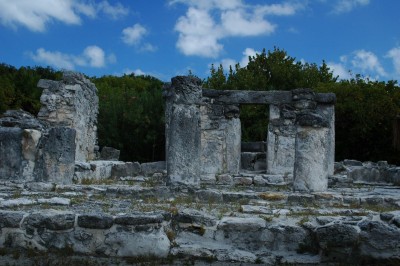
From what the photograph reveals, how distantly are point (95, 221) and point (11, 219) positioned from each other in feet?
3.58

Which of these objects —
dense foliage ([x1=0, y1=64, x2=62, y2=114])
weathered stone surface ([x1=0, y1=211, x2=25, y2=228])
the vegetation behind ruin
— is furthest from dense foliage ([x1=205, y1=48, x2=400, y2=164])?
weathered stone surface ([x1=0, y1=211, x2=25, y2=228])

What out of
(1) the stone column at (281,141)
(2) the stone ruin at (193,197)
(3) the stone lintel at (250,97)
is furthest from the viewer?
(3) the stone lintel at (250,97)

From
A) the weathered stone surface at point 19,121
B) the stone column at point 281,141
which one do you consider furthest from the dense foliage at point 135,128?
the weathered stone surface at point 19,121

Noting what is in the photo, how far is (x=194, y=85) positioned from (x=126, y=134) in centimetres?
1267

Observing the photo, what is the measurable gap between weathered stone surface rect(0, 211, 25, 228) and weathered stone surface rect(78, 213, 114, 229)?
0.79 m

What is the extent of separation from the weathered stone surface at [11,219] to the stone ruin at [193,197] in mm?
13

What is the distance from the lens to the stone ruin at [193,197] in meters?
6.02

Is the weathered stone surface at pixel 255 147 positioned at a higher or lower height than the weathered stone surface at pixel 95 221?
higher

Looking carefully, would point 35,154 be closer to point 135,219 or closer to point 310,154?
point 135,219

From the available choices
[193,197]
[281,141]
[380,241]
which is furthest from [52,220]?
[281,141]

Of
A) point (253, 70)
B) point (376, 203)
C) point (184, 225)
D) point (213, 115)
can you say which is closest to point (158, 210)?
point (184, 225)

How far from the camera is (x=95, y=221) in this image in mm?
6152

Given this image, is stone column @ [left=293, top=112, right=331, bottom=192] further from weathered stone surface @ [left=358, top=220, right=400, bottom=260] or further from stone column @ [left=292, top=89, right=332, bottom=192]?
weathered stone surface @ [left=358, top=220, right=400, bottom=260]

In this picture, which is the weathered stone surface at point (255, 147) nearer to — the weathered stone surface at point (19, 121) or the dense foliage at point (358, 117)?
the dense foliage at point (358, 117)
